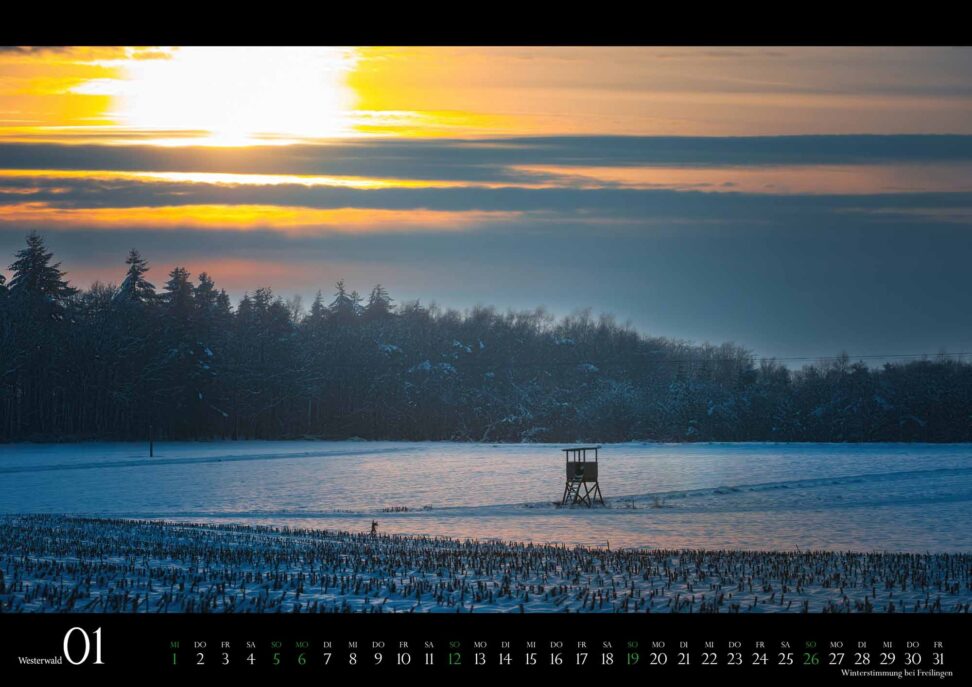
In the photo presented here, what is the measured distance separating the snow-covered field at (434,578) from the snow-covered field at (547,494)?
261 inches

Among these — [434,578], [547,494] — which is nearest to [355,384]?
[547,494]

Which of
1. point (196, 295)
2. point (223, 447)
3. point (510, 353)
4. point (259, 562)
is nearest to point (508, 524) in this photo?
point (259, 562)

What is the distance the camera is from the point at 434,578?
1522cm

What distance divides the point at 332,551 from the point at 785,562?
8.22 m

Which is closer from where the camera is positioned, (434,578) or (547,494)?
(434,578)

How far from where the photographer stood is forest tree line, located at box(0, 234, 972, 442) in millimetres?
98125

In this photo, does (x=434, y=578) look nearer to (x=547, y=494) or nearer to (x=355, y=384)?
(x=547, y=494)

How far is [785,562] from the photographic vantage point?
59.7ft

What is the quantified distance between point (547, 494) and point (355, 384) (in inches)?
3143
